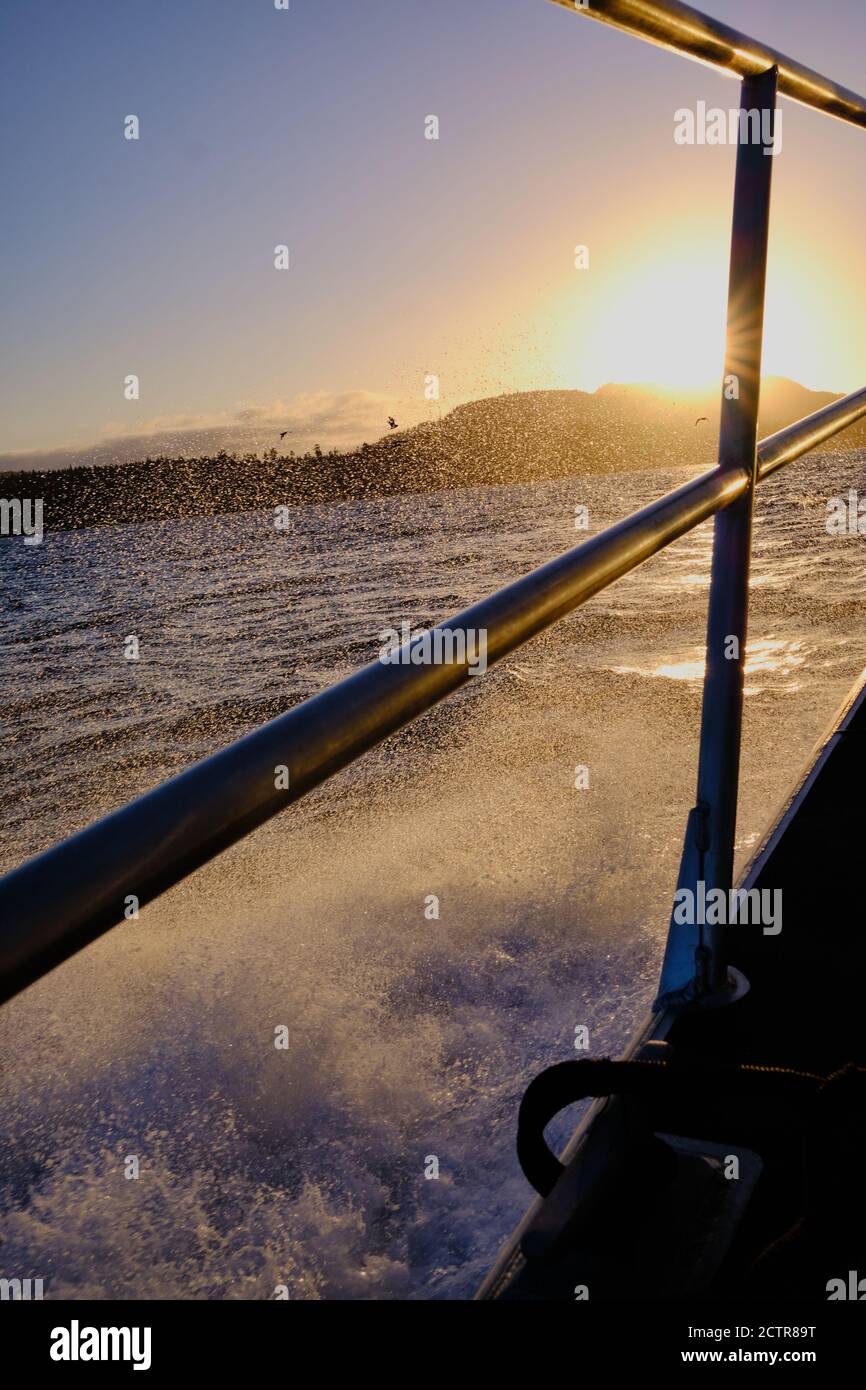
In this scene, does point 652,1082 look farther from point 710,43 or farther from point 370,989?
point 370,989

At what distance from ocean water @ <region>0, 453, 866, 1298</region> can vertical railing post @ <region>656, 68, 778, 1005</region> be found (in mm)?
533

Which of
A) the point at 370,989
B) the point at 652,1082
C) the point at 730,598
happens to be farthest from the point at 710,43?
the point at 370,989

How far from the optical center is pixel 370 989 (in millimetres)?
2104

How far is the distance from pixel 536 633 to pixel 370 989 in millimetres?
1687

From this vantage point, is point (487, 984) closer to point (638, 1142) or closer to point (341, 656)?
point (638, 1142)

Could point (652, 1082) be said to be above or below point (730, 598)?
below

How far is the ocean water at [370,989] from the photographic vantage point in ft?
4.75

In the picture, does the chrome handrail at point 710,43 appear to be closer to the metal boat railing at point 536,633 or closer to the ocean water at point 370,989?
the metal boat railing at point 536,633

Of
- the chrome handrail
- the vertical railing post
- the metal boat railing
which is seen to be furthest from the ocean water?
the chrome handrail

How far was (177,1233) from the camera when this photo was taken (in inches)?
58.4

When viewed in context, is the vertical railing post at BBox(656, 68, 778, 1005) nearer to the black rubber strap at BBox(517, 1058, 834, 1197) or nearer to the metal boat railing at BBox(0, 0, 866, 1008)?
the metal boat railing at BBox(0, 0, 866, 1008)

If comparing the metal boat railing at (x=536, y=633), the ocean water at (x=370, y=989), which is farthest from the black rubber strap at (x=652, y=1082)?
the ocean water at (x=370, y=989)

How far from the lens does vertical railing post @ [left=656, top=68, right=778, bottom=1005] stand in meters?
0.92

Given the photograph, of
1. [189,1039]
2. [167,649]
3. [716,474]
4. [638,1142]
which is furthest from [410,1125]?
[167,649]
